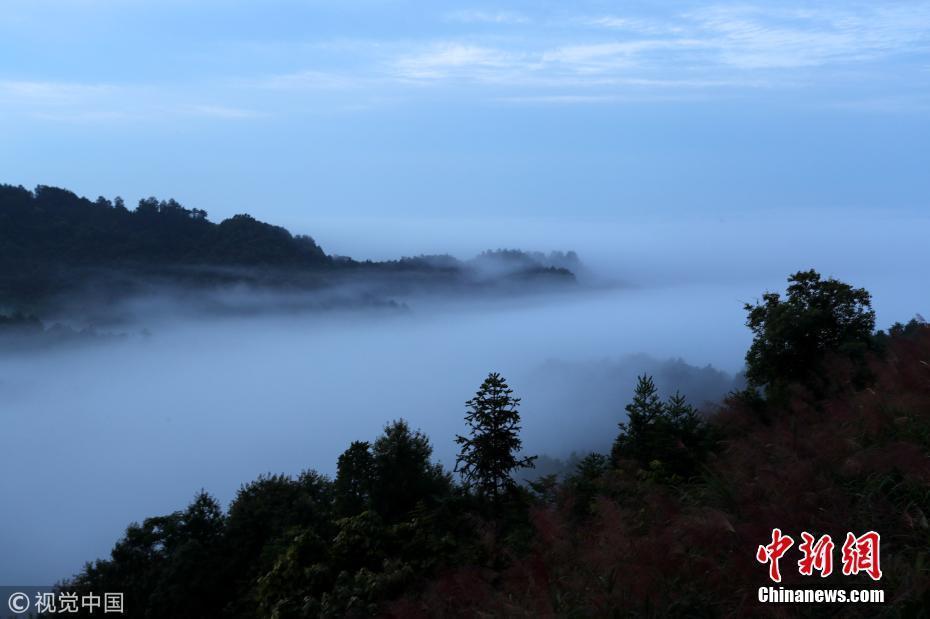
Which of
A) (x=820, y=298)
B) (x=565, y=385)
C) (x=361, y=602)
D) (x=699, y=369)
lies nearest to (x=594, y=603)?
(x=361, y=602)

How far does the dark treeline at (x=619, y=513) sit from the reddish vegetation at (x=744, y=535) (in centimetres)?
3

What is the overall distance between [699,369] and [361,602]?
498 feet

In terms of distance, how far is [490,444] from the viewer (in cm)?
1967

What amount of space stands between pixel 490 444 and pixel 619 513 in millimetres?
10413

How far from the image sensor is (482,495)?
63.4 ft

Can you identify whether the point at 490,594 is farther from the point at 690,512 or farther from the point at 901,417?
the point at 901,417

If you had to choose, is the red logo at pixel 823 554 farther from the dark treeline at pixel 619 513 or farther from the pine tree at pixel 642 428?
the pine tree at pixel 642 428

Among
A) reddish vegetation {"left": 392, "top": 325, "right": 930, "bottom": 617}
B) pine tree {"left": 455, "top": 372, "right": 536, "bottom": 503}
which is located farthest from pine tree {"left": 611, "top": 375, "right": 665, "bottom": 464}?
reddish vegetation {"left": 392, "top": 325, "right": 930, "bottom": 617}

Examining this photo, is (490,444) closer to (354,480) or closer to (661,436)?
(661,436)

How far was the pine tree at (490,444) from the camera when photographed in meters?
19.5

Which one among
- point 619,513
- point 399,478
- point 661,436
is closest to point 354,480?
point 399,478

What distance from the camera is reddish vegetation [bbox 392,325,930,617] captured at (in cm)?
764

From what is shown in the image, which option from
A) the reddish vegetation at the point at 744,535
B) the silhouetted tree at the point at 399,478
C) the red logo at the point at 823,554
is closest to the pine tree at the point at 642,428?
the silhouetted tree at the point at 399,478

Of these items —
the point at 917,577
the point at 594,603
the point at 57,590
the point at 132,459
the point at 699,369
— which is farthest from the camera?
the point at 132,459
